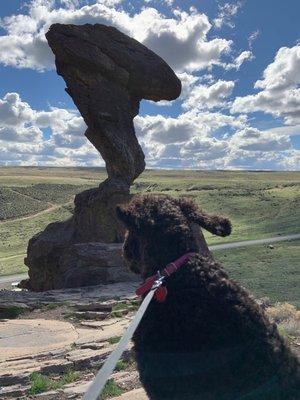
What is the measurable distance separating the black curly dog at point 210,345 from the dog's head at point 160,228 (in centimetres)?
28

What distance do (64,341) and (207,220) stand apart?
4736 millimetres

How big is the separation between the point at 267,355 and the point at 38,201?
78.0m

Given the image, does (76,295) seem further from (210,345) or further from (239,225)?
(239,225)

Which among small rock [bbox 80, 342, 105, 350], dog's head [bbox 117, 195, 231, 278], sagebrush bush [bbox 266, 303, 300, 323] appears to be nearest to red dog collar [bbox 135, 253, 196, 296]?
dog's head [bbox 117, 195, 231, 278]

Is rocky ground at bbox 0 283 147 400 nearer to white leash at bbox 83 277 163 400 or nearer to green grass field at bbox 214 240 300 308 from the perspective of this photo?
white leash at bbox 83 277 163 400

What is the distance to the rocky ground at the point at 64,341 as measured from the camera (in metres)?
6.12

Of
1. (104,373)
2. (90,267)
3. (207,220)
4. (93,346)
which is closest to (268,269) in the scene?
(90,267)

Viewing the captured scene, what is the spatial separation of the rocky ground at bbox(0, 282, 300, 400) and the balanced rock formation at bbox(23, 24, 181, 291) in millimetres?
4806

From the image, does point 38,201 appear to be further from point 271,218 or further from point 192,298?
Result: point 192,298

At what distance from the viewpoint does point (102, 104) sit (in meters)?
18.0

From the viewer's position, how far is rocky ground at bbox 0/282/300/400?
6117 millimetres

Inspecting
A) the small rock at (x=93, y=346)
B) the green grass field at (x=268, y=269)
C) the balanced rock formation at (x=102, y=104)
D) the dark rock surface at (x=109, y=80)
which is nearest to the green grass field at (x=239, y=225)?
the green grass field at (x=268, y=269)

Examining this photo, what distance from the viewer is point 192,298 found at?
3631 millimetres

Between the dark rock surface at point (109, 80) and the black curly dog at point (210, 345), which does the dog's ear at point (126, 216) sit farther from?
the dark rock surface at point (109, 80)
